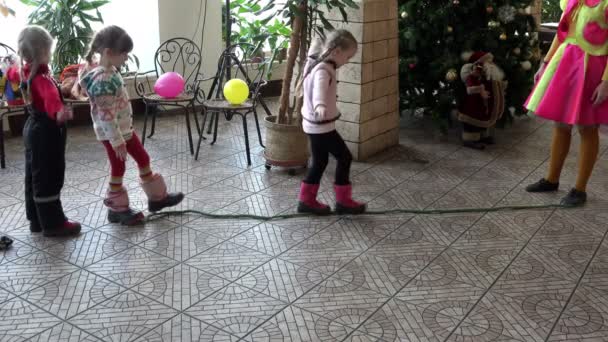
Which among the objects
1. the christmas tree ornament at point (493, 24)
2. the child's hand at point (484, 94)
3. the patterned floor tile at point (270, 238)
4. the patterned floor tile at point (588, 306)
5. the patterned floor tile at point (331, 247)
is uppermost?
the christmas tree ornament at point (493, 24)

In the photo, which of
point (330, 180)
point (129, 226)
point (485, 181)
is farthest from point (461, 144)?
point (129, 226)

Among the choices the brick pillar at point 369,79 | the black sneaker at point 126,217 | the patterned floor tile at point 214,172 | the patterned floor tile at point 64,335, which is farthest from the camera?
the brick pillar at point 369,79

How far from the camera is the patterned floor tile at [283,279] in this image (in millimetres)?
2682

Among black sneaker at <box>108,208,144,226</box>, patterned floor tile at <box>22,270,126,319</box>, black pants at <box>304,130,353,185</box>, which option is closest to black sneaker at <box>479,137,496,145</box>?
black pants at <box>304,130,353,185</box>

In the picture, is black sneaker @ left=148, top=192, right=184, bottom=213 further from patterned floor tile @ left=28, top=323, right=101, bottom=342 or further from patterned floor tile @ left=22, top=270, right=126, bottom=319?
patterned floor tile @ left=28, top=323, right=101, bottom=342

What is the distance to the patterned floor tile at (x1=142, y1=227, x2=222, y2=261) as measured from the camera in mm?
3025

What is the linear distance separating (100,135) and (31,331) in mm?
1133

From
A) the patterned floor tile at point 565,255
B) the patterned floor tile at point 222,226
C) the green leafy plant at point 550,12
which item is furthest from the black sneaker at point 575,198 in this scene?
the green leafy plant at point 550,12

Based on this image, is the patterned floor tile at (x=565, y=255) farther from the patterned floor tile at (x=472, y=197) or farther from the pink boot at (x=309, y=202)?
the pink boot at (x=309, y=202)

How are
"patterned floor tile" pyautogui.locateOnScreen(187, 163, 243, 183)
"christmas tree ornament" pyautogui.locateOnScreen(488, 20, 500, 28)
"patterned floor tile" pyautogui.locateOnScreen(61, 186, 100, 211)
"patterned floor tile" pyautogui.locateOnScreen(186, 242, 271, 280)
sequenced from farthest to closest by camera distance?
"christmas tree ornament" pyautogui.locateOnScreen(488, 20, 500, 28) < "patterned floor tile" pyautogui.locateOnScreen(187, 163, 243, 183) < "patterned floor tile" pyautogui.locateOnScreen(61, 186, 100, 211) < "patterned floor tile" pyautogui.locateOnScreen(186, 242, 271, 280)

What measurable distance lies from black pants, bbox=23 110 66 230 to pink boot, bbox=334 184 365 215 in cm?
146

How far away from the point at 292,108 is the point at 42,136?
70.3 inches

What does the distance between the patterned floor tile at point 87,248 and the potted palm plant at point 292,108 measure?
138cm

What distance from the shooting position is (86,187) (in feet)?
12.7
